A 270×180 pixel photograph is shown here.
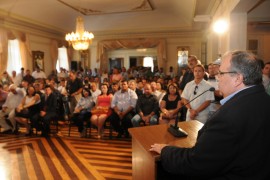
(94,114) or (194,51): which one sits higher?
Result: (194,51)

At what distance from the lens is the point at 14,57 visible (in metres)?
8.93

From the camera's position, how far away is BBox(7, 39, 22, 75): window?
8.68 meters

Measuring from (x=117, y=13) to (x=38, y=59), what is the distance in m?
3.90

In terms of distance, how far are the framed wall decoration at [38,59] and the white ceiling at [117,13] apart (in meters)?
1.20

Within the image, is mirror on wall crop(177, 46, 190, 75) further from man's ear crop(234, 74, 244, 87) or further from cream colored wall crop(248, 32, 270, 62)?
man's ear crop(234, 74, 244, 87)

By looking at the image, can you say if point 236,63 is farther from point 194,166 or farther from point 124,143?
→ point 124,143

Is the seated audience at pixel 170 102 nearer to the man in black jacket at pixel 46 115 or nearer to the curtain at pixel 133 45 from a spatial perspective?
the man in black jacket at pixel 46 115

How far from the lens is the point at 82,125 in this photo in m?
4.99

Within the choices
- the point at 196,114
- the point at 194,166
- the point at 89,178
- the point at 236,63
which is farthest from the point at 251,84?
the point at 89,178

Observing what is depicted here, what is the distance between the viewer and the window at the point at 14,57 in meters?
8.68

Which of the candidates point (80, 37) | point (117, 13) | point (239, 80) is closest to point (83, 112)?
point (80, 37)

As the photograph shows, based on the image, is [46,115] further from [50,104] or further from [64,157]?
[64,157]

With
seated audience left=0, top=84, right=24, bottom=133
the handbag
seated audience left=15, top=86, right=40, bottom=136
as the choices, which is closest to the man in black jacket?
seated audience left=15, top=86, right=40, bottom=136

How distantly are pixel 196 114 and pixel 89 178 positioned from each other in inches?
65.1
